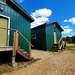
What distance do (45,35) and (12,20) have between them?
25.2 feet

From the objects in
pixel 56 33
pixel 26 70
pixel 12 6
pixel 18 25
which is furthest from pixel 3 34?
pixel 56 33

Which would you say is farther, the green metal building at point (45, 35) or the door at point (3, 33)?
the green metal building at point (45, 35)

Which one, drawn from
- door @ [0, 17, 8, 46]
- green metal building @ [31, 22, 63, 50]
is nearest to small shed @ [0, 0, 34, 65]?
door @ [0, 17, 8, 46]

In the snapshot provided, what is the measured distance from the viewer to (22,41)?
34.4 ft

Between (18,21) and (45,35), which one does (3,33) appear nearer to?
(18,21)

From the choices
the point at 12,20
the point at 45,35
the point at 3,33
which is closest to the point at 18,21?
the point at 12,20

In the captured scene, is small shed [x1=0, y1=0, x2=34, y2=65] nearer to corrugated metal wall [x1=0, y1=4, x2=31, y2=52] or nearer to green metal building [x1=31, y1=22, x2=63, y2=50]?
corrugated metal wall [x1=0, y1=4, x2=31, y2=52]

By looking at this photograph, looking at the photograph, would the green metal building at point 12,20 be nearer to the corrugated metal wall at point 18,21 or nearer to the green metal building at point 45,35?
the corrugated metal wall at point 18,21

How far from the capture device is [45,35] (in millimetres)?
16734

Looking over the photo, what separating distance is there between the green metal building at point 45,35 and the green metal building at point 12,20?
588 cm

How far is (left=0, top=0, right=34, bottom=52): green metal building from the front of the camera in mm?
→ 9195

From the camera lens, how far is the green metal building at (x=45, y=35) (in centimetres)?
1683

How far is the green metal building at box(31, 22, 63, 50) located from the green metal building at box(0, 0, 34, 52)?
19.3 ft

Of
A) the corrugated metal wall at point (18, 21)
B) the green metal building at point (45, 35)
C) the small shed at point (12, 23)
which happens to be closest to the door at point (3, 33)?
the small shed at point (12, 23)
